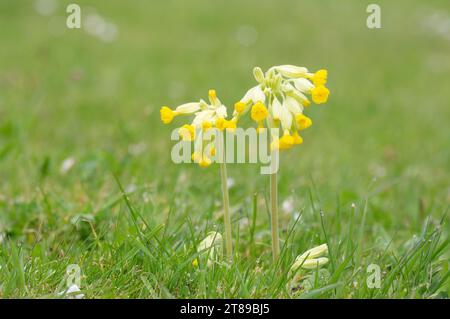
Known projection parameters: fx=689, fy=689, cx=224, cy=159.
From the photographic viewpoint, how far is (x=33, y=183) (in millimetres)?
3896

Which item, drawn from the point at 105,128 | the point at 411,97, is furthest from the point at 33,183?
the point at 411,97

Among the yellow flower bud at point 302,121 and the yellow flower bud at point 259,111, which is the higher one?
the yellow flower bud at point 259,111

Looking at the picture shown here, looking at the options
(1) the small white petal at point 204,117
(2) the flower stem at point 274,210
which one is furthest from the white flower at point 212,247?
(1) the small white petal at point 204,117

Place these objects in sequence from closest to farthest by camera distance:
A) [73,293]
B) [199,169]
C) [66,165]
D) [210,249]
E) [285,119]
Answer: [73,293], [285,119], [210,249], [66,165], [199,169]

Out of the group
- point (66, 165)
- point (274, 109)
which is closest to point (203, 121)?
point (274, 109)

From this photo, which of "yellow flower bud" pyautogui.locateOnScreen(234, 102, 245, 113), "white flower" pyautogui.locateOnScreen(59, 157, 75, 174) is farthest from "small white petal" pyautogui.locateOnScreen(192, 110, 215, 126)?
"white flower" pyautogui.locateOnScreen(59, 157, 75, 174)

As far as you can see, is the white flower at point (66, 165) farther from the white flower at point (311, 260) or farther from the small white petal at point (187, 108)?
the white flower at point (311, 260)

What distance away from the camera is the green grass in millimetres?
2545

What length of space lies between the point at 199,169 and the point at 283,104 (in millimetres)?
2120

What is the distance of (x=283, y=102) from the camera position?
247 cm

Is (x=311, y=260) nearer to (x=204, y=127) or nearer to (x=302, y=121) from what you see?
(x=302, y=121)

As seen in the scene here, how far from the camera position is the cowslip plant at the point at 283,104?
Result: 7.84ft
